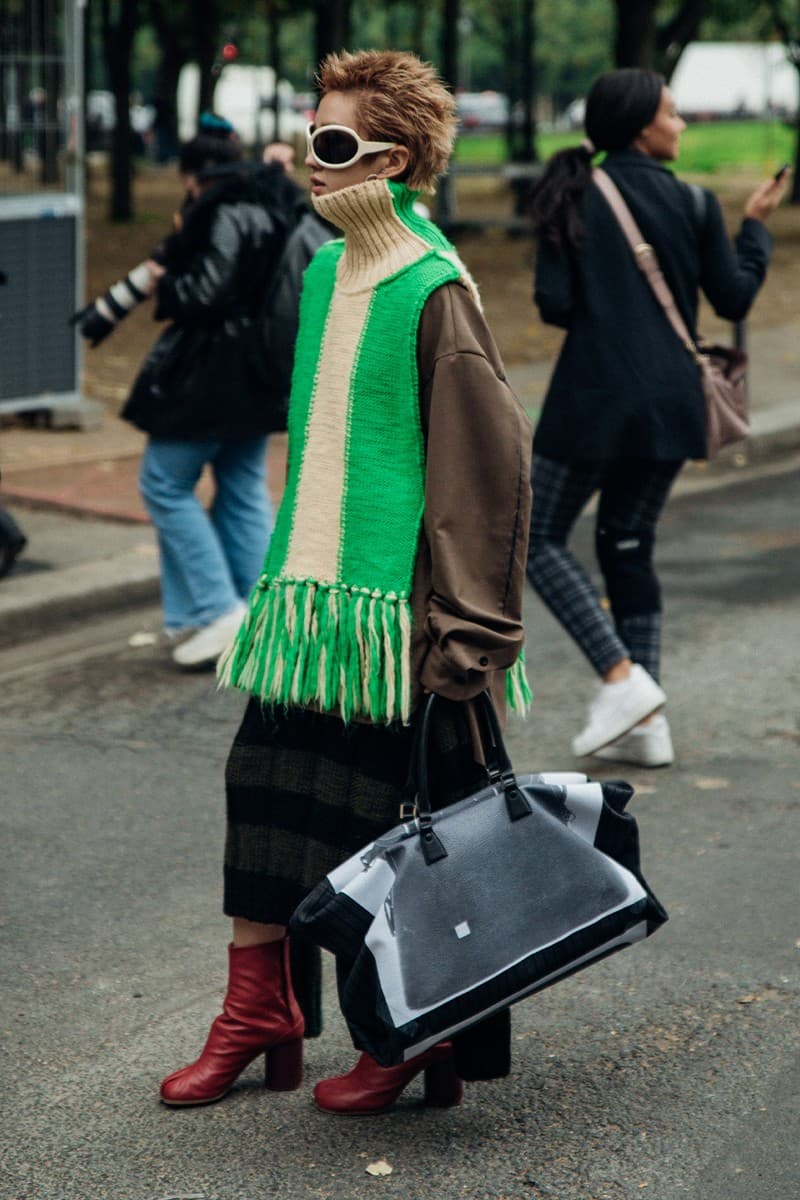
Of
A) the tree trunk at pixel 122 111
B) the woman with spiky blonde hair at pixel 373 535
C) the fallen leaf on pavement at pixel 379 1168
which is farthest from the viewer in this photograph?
the tree trunk at pixel 122 111

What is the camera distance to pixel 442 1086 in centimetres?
332

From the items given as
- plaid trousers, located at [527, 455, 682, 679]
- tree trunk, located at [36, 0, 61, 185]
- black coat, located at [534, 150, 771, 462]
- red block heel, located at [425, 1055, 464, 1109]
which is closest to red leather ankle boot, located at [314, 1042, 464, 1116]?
red block heel, located at [425, 1055, 464, 1109]

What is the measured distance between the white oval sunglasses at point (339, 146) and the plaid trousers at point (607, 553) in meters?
2.29

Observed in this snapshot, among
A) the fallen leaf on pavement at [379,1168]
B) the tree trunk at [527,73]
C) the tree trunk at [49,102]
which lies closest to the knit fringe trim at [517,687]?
the fallen leaf on pavement at [379,1168]

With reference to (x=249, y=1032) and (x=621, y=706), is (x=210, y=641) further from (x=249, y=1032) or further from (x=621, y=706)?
(x=249, y=1032)

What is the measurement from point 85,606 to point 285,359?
1.73 metres

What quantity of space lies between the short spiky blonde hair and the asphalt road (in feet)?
5.48

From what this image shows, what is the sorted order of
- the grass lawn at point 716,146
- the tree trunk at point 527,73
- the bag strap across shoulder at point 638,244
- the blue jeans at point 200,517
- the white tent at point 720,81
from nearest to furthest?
the bag strap across shoulder at point 638,244 → the blue jeans at point 200,517 → the tree trunk at point 527,73 → the grass lawn at point 716,146 → the white tent at point 720,81

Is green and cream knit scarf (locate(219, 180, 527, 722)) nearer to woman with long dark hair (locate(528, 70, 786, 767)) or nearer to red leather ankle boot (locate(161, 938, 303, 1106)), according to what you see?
red leather ankle boot (locate(161, 938, 303, 1106))

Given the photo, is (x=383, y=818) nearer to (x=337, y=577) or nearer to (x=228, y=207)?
(x=337, y=577)

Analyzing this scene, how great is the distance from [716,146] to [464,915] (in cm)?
5498

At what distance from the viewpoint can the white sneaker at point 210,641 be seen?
20.9ft

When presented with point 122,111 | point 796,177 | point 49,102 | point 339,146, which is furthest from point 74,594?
point 796,177

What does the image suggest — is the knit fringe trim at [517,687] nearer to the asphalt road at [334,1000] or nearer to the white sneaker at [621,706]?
the asphalt road at [334,1000]
